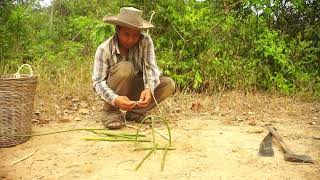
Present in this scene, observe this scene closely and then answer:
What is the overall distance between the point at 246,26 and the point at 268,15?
455 millimetres

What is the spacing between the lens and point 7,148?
380cm

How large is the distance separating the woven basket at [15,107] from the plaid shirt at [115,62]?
644mm

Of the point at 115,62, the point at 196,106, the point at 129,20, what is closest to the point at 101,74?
the point at 115,62

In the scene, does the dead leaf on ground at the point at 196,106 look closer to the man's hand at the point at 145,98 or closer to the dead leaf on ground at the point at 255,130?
the dead leaf on ground at the point at 255,130

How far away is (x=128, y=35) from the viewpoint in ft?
13.6

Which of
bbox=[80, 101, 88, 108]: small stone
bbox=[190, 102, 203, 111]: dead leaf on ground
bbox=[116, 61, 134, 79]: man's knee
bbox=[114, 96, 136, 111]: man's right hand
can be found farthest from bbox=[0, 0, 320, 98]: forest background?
bbox=[114, 96, 136, 111]: man's right hand

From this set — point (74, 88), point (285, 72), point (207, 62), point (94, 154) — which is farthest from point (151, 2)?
point (94, 154)

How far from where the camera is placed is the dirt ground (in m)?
3.21

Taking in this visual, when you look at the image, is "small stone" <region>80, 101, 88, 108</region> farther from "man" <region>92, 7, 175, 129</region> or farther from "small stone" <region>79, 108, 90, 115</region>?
"man" <region>92, 7, 175, 129</region>

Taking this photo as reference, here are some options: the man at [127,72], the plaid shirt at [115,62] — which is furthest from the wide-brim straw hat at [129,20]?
the plaid shirt at [115,62]

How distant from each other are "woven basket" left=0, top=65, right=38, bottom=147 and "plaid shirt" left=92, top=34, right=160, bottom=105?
2.11 feet

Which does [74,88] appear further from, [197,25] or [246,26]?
[246,26]

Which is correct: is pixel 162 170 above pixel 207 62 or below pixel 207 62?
below

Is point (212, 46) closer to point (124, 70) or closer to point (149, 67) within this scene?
point (149, 67)
